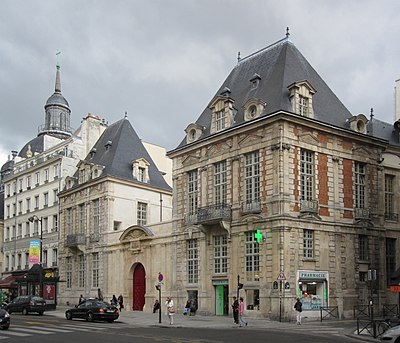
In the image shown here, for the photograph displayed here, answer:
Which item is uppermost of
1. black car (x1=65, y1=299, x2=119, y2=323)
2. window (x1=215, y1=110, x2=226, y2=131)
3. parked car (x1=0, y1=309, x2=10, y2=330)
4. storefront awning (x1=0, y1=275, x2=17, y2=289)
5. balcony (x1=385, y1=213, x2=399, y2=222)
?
window (x1=215, y1=110, x2=226, y2=131)

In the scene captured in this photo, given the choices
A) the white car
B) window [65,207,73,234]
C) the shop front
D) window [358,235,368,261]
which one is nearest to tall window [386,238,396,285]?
window [358,235,368,261]

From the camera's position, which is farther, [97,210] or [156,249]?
[97,210]

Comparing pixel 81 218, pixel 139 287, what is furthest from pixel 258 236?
pixel 81 218

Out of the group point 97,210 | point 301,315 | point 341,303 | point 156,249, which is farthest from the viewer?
point 97,210

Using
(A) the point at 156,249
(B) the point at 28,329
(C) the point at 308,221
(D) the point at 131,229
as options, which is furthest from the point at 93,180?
(B) the point at 28,329

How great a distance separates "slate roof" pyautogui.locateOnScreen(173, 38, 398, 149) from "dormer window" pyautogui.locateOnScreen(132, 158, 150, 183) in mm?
12236

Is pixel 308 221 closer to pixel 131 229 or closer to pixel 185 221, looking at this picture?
pixel 185 221

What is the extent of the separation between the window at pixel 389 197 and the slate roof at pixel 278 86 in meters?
3.18

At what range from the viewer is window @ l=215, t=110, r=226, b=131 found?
130 feet

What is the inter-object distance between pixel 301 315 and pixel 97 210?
24.8 meters

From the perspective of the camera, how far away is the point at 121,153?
5541 cm

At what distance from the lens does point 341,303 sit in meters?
36.3

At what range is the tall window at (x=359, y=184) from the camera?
129ft

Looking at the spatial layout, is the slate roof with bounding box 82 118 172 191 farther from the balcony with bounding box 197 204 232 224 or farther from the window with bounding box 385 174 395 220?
the window with bounding box 385 174 395 220
